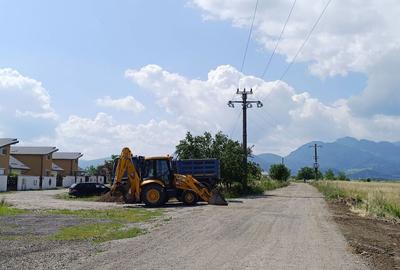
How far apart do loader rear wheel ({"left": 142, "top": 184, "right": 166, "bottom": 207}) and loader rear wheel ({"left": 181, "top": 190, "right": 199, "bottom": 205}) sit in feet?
5.44

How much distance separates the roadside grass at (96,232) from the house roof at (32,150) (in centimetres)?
6389

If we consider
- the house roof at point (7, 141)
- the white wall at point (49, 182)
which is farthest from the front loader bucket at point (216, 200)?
the white wall at point (49, 182)

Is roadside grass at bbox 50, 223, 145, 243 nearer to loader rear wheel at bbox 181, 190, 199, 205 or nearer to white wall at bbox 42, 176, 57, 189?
loader rear wheel at bbox 181, 190, 199, 205

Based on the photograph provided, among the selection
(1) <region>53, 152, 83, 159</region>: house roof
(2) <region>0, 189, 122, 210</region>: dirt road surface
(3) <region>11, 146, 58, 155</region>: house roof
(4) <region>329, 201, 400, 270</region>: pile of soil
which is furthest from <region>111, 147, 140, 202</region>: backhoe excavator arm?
(1) <region>53, 152, 83, 159</region>: house roof

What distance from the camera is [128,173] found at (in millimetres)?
29516

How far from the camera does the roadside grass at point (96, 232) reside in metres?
14.0

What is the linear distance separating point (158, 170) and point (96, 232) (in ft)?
49.5

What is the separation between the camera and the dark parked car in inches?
1708

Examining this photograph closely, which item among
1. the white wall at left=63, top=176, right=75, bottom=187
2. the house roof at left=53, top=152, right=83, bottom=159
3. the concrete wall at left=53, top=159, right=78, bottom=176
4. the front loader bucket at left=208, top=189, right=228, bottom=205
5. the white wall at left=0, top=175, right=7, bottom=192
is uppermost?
the house roof at left=53, top=152, right=83, bottom=159

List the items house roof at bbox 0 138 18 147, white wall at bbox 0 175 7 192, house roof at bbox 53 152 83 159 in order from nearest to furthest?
white wall at bbox 0 175 7 192
house roof at bbox 0 138 18 147
house roof at bbox 53 152 83 159

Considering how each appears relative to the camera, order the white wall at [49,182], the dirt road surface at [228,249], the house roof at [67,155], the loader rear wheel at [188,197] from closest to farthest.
Answer: the dirt road surface at [228,249], the loader rear wheel at [188,197], the white wall at [49,182], the house roof at [67,155]

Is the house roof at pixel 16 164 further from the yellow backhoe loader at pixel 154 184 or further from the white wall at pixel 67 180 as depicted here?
the yellow backhoe loader at pixel 154 184

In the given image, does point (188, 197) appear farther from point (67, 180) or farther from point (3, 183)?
Result: point (67, 180)

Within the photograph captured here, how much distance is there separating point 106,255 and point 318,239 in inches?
261
